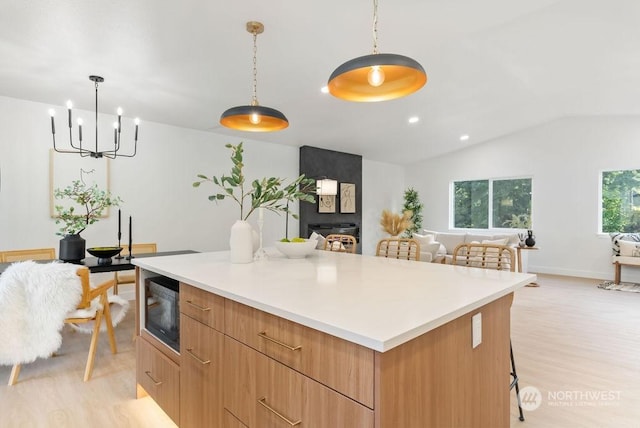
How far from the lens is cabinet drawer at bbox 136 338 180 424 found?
1759 millimetres

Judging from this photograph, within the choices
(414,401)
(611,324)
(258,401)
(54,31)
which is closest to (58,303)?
(258,401)

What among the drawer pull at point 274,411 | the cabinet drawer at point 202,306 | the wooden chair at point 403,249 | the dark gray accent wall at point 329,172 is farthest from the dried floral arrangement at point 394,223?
the drawer pull at point 274,411

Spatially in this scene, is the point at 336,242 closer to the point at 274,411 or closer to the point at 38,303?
the point at 274,411

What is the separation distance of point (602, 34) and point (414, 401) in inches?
175

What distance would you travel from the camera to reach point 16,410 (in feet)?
6.89

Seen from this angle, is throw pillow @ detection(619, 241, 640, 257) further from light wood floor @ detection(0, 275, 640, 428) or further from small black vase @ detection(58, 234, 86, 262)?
small black vase @ detection(58, 234, 86, 262)

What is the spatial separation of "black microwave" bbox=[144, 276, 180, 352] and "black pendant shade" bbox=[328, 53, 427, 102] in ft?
4.54

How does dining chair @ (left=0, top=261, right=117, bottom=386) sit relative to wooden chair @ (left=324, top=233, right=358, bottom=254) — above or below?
below

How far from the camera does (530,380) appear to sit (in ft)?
8.14

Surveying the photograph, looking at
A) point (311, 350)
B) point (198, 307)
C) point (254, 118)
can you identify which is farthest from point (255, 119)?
point (311, 350)

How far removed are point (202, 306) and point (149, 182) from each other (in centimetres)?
388

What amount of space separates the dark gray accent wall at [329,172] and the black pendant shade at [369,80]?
4642mm

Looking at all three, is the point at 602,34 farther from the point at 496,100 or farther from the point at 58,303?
the point at 58,303

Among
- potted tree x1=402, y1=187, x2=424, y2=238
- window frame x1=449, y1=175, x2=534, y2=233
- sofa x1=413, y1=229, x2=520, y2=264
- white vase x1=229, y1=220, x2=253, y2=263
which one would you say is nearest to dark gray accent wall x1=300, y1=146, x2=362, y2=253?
potted tree x1=402, y1=187, x2=424, y2=238
